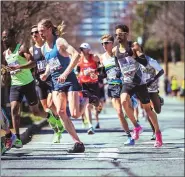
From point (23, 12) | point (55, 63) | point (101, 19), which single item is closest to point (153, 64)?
point (55, 63)

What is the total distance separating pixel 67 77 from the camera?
30.2ft

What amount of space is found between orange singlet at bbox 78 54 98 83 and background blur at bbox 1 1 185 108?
9.12ft

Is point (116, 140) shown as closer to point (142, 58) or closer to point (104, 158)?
point (142, 58)

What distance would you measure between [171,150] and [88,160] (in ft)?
5.90

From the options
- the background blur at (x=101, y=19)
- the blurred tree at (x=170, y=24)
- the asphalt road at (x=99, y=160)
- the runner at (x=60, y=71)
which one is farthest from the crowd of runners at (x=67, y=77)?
the blurred tree at (x=170, y=24)

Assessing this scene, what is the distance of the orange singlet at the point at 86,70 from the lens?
12719 mm

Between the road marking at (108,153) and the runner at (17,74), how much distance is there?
4.33ft

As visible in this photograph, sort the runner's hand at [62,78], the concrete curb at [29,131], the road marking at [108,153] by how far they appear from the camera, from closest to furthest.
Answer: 1. the runner's hand at [62,78]
2. the road marking at [108,153]
3. the concrete curb at [29,131]

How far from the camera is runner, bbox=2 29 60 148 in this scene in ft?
33.3

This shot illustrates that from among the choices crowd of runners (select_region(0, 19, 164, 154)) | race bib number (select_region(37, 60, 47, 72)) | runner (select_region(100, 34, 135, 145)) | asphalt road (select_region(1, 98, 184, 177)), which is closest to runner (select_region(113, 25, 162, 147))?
crowd of runners (select_region(0, 19, 164, 154))

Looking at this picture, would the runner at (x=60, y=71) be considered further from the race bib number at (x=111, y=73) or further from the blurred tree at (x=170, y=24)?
the blurred tree at (x=170, y=24)

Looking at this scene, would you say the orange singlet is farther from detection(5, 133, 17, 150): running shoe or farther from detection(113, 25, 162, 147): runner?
detection(5, 133, 17, 150): running shoe

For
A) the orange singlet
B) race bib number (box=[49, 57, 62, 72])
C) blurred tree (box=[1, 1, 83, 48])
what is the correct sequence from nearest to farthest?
1. race bib number (box=[49, 57, 62, 72])
2. the orange singlet
3. blurred tree (box=[1, 1, 83, 48])

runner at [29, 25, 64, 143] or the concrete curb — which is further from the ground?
runner at [29, 25, 64, 143]
